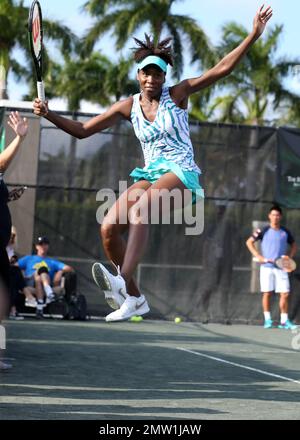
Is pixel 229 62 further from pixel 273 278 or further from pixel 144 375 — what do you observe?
pixel 273 278

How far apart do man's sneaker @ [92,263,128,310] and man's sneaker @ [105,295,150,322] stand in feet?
0.13

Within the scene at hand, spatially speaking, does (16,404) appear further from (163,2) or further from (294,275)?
(163,2)

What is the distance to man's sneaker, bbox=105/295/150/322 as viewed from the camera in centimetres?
580

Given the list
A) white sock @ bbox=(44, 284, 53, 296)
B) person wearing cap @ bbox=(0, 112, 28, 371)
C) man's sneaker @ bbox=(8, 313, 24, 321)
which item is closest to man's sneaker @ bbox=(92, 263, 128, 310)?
person wearing cap @ bbox=(0, 112, 28, 371)

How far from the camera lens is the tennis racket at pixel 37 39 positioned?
19.7ft

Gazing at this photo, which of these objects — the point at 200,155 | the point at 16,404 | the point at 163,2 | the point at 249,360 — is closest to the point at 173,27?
the point at 163,2

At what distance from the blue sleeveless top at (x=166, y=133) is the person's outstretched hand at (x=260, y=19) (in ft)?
2.08

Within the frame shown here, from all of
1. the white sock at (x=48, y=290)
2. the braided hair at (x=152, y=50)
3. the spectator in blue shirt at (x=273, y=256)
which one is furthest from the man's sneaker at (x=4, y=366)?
the spectator in blue shirt at (x=273, y=256)

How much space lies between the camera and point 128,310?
5.87 metres

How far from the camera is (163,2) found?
3856 cm

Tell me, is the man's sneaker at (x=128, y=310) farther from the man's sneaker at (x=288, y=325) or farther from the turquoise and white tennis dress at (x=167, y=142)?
the man's sneaker at (x=288, y=325)

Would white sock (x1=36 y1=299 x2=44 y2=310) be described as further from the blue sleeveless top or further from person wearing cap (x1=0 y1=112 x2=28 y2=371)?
the blue sleeveless top

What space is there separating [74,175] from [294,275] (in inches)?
146

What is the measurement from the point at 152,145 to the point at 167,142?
10cm
